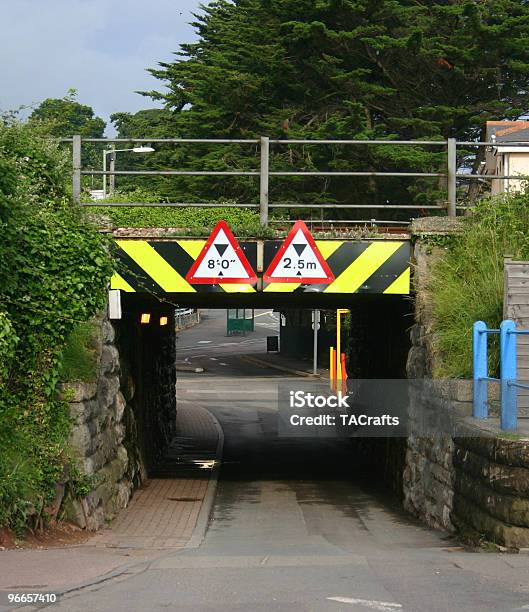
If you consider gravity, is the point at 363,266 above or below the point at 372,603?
above

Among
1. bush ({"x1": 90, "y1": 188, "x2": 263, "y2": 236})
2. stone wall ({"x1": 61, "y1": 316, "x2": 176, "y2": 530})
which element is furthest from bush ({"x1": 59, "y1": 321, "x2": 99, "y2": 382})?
bush ({"x1": 90, "y1": 188, "x2": 263, "y2": 236})

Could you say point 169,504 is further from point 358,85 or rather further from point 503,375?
point 358,85

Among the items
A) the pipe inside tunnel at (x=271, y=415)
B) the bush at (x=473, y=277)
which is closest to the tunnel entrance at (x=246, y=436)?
the pipe inside tunnel at (x=271, y=415)

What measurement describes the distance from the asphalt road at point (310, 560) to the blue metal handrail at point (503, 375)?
150cm

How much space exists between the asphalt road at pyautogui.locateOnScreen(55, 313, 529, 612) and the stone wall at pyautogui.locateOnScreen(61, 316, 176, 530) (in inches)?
56.3

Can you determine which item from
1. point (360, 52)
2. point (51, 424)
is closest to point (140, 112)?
point (360, 52)

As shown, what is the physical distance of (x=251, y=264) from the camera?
14.9 metres

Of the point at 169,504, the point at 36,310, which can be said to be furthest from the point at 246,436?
the point at 36,310

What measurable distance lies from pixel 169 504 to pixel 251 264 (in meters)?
3.88

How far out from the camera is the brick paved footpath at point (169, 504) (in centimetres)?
1254

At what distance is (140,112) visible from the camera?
57438 mm

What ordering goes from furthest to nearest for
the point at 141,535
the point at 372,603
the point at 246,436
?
the point at 246,436
the point at 141,535
the point at 372,603

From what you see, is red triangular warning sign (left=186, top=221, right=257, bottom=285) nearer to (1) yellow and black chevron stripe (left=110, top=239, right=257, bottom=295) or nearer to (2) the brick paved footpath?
Answer: (1) yellow and black chevron stripe (left=110, top=239, right=257, bottom=295)

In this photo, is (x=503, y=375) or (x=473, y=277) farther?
(x=473, y=277)
